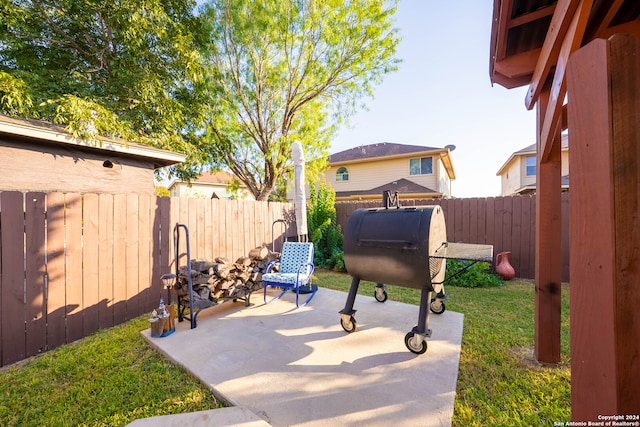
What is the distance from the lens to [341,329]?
3459 millimetres

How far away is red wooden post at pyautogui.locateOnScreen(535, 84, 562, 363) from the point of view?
2588 millimetres

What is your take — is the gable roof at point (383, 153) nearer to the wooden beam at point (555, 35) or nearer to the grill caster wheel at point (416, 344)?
the wooden beam at point (555, 35)

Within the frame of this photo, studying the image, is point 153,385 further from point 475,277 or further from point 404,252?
point 475,277

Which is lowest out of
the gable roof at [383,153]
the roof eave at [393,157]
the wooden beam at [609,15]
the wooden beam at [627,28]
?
the wooden beam at [609,15]

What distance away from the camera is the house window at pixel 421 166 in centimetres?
1454

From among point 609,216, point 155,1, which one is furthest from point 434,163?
point 609,216

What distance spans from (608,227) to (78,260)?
4.90m

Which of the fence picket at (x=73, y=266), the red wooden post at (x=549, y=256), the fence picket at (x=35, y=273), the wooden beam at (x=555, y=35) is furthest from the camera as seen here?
the fence picket at (x=73, y=266)

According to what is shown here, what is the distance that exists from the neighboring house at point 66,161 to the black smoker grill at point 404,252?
18.9 ft

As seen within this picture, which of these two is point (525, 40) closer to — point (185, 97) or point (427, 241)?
point (427, 241)

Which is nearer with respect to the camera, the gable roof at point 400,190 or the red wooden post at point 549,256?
the red wooden post at point 549,256

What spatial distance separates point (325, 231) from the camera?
801 cm

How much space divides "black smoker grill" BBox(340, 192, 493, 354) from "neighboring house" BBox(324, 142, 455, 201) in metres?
10.4

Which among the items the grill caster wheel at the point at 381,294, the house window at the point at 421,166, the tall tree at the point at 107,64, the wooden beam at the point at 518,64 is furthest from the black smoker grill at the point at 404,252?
the house window at the point at 421,166
